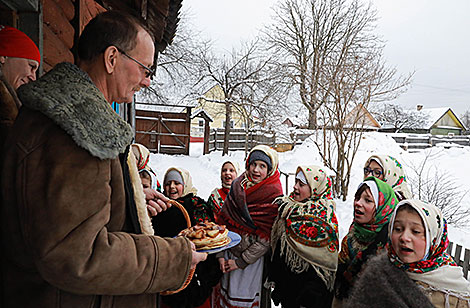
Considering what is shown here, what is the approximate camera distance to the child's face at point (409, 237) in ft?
6.43

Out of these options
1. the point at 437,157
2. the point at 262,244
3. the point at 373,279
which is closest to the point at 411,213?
the point at 373,279

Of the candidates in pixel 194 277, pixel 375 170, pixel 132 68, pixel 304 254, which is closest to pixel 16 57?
pixel 132 68

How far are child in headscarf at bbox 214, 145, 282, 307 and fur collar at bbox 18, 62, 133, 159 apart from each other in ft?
6.96

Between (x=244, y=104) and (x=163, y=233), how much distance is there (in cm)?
1603

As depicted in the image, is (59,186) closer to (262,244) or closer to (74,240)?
(74,240)

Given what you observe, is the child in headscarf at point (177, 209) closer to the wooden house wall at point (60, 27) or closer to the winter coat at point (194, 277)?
the winter coat at point (194, 277)

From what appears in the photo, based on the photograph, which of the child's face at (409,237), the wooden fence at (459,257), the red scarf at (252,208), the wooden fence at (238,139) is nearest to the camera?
the child's face at (409,237)

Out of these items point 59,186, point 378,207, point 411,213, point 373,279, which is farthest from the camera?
point 378,207

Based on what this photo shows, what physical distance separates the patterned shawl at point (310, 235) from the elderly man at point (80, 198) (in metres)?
1.72

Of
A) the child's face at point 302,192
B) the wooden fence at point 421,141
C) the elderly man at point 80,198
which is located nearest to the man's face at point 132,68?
the elderly man at point 80,198

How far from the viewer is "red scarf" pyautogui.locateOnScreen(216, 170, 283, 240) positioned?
3.01 meters

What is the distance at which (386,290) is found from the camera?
5.82ft

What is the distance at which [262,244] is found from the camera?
9.65 ft

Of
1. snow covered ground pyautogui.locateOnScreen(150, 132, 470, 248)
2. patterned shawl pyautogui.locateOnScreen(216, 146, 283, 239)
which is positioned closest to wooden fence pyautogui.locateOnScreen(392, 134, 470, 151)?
snow covered ground pyautogui.locateOnScreen(150, 132, 470, 248)
